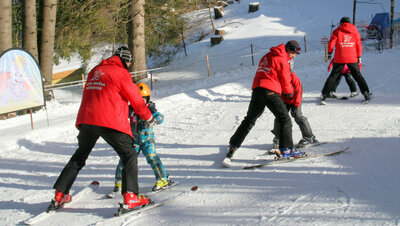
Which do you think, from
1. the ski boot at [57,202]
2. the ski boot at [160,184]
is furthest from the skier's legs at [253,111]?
the ski boot at [57,202]

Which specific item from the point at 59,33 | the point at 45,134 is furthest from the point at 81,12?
the point at 45,134

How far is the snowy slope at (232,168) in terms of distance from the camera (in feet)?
12.4

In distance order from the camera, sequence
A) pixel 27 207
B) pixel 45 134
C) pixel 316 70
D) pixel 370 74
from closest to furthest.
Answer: pixel 27 207, pixel 45 134, pixel 370 74, pixel 316 70

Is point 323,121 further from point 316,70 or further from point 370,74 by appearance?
point 316,70

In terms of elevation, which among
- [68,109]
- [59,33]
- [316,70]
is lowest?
[68,109]

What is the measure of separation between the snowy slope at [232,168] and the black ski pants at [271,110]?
13.2 inches

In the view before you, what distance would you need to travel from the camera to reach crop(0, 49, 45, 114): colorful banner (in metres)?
7.93

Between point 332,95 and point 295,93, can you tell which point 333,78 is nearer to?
point 332,95

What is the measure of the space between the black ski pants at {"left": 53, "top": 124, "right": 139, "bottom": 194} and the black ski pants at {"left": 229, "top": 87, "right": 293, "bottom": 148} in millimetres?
1717

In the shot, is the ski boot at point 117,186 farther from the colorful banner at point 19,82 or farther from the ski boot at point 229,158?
the colorful banner at point 19,82

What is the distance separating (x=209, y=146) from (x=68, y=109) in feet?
21.0

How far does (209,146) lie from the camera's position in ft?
21.0

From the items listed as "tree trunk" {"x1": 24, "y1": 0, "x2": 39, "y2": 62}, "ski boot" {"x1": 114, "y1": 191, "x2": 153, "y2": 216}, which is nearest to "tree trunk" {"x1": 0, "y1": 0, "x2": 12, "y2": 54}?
"tree trunk" {"x1": 24, "y1": 0, "x2": 39, "y2": 62}

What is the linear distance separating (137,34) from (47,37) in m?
3.30
